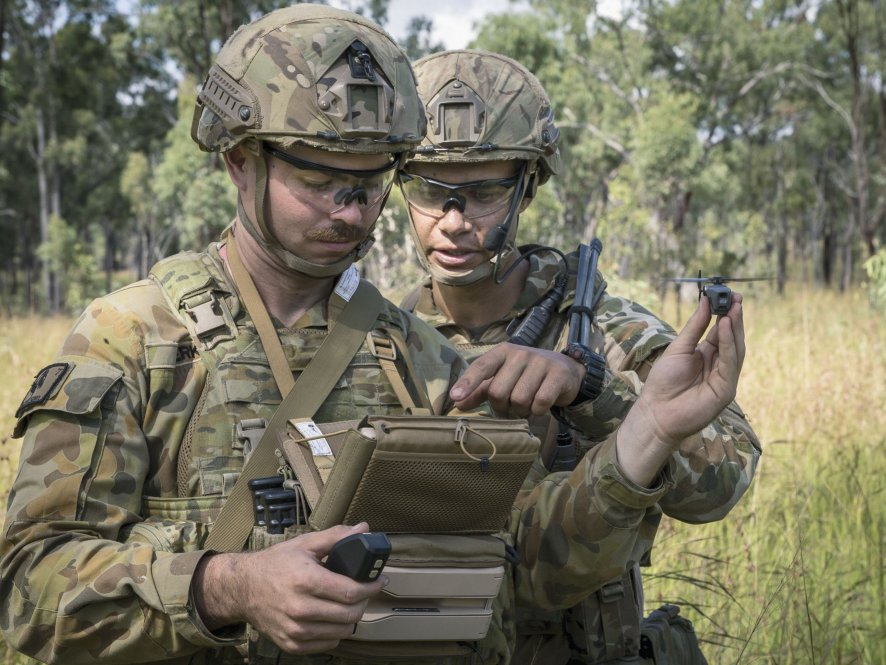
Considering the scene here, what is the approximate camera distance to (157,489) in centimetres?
226

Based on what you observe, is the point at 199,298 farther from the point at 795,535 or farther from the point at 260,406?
the point at 795,535

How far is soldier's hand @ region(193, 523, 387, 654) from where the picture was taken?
1.77 m

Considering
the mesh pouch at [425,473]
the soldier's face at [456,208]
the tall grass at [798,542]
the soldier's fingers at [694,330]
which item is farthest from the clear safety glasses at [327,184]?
the tall grass at [798,542]

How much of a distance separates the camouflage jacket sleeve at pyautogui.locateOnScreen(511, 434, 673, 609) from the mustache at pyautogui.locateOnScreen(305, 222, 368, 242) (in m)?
0.77

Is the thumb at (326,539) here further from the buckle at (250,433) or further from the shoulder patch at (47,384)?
the shoulder patch at (47,384)

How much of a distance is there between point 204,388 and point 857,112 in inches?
865

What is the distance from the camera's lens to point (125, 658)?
206 centimetres

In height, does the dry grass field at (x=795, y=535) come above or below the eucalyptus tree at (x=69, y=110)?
below

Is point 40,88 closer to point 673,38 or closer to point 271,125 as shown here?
point 673,38

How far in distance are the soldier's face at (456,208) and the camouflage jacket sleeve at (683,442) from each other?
48cm

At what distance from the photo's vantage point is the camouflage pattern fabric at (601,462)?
2.53 metres

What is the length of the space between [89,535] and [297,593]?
56 cm

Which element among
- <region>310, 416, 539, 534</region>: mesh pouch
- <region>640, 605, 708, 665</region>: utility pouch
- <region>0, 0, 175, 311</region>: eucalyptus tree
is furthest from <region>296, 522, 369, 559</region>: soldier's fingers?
<region>0, 0, 175, 311</region>: eucalyptus tree

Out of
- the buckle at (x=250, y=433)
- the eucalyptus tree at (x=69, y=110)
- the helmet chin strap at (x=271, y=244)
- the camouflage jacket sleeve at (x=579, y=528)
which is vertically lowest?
the camouflage jacket sleeve at (x=579, y=528)
